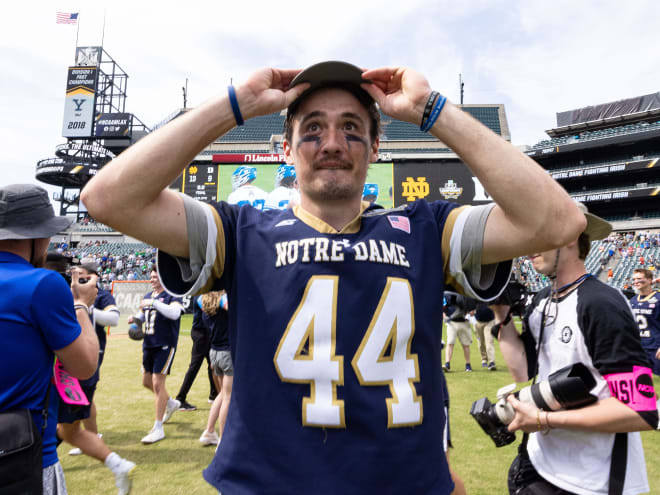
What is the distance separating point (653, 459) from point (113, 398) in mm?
8516

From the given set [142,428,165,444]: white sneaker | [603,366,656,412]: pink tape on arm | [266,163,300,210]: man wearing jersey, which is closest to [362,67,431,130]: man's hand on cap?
[603,366,656,412]: pink tape on arm

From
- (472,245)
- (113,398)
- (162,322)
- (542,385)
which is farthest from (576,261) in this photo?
(113,398)

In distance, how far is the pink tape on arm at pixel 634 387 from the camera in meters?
2.01

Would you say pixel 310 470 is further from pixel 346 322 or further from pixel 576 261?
pixel 576 261

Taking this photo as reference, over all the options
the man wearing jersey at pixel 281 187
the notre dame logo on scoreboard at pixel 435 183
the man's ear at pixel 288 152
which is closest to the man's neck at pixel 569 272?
the man's ear at pixel 288 152

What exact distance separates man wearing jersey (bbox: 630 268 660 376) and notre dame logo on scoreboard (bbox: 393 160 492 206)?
48.9 feet

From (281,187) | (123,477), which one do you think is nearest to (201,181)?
(281,187)

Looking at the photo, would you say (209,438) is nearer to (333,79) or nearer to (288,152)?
(288,152)

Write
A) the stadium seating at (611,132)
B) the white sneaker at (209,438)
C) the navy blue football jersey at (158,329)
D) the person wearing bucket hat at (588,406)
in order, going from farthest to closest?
the stadium seating at (611,132), the navy blue football jersey at (158,329), the white sneaker at (209,438), the person wearing bucket hat at (588,406)

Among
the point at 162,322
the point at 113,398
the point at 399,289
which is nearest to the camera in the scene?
the point at 399,289

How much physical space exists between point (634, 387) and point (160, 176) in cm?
237

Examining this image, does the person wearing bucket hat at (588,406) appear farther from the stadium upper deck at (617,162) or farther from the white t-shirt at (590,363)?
the stadium upper deck at (617,162)

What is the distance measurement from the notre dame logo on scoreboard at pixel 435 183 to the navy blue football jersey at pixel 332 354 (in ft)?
67.9

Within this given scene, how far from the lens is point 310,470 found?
1442mm
